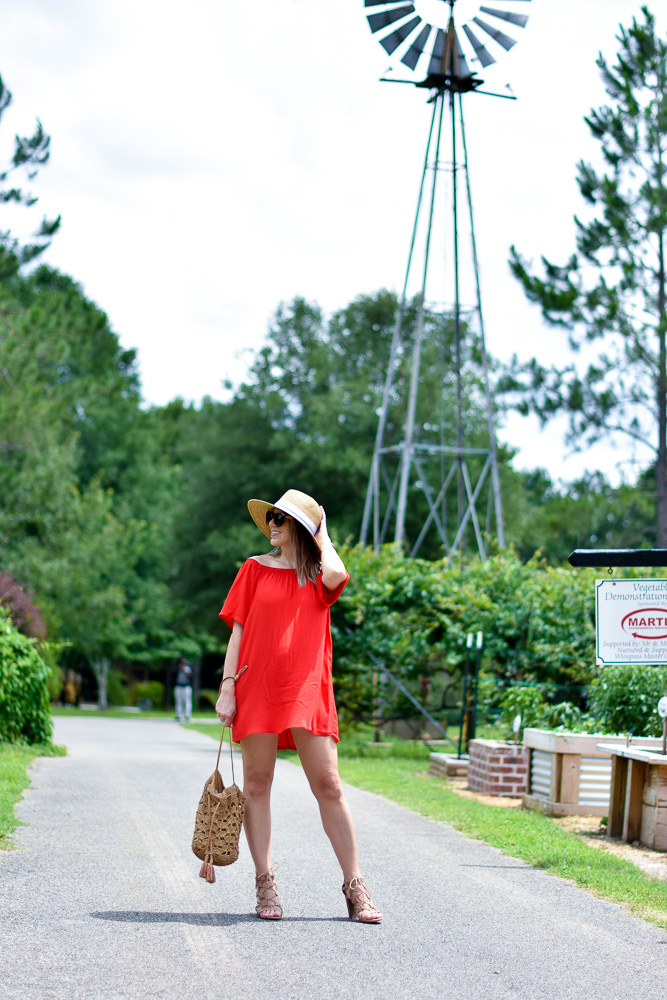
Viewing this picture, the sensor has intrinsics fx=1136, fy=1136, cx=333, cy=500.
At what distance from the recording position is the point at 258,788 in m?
5.18

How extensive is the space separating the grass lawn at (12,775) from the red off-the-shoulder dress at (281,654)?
221 cm

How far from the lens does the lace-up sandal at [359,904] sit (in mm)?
4934

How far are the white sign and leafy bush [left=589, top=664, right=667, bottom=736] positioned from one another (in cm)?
178

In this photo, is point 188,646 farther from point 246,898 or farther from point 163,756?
point 246,898

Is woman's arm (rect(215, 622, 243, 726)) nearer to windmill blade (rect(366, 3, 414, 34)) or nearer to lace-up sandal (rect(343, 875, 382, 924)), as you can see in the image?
lace-up sandal (rect(343, 875, 382, 924))

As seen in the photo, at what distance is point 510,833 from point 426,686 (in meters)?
10.2

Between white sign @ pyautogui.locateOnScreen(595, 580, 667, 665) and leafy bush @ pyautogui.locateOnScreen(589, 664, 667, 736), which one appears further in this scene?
leafy bush @ pyautogui.locateOnScreen(589, 664, 667, 736)

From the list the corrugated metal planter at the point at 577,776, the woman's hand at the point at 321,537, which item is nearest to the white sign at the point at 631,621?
the corrugated metal planter at the point at 577,776

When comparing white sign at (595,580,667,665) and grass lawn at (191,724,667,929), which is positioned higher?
white sign at (595,580,667,665)

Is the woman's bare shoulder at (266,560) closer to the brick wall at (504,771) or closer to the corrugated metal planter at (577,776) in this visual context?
the corrugated metal planter at (577,776)

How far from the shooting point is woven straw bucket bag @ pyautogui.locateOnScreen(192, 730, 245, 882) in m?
5.01

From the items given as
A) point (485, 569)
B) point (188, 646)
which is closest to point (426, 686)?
point (485, 569)

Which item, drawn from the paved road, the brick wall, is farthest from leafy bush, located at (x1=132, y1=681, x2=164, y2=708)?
the paved road

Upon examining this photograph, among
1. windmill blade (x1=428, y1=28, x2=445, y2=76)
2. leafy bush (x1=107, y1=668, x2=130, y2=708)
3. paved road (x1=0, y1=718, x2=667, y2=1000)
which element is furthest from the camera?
leafy bush (x1=107, y1=668, x2=130, y2=708)
